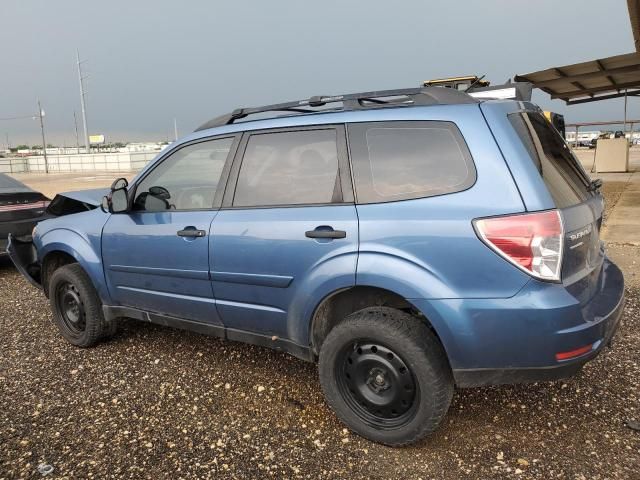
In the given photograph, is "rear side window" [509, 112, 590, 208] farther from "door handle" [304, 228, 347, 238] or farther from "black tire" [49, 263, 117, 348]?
"black tire" [49, 263, 117, 348]

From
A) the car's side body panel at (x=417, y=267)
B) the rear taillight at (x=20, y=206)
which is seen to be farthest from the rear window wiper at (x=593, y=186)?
the rear taillight at (x=20, y=206)

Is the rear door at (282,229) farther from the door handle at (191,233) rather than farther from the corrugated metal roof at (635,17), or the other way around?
the corrugated metal roof at (635,17)

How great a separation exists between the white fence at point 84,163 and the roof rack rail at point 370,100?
4119 cm

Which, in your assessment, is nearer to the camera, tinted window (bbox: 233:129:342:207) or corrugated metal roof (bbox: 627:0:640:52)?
tinted window (bbox: 233:129:342:207)

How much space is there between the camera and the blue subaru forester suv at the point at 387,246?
235 centimetres

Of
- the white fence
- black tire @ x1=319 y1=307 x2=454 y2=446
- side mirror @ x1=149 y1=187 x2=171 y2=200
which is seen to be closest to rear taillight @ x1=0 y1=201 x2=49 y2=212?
side mirror @ x1=149 y1=187 x2=171 y2=200

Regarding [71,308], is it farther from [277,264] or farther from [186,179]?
[277,264]

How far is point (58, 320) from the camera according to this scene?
4363mm

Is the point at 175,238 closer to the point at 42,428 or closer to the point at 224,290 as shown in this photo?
the point at 224,290

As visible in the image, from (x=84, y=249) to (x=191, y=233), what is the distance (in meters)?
1.22

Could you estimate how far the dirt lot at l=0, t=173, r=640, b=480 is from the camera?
2602mm

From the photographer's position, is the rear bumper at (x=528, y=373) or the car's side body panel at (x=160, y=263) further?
→ the car's side body panel at (x=160, y=263)

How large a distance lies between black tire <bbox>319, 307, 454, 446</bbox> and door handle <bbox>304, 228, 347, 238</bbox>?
43cm

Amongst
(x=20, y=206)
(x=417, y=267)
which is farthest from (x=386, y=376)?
(x=20, y=206)
